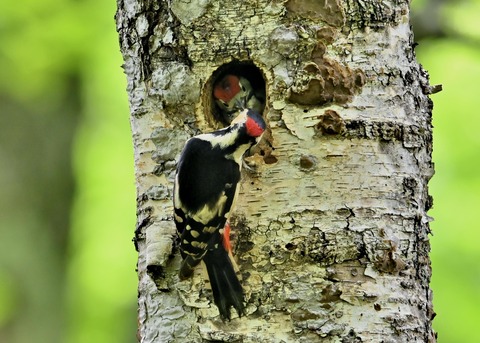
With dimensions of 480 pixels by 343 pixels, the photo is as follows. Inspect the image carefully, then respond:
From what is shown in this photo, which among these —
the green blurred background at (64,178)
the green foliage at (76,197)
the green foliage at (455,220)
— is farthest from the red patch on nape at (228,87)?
the green foliage at (76,197)

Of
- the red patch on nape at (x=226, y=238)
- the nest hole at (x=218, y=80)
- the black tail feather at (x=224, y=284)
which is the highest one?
the nest hole at (x=218, y=80)

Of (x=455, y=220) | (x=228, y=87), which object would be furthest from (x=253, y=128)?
(x=455, y=220)

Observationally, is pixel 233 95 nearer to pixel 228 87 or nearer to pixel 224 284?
pixel 228 87

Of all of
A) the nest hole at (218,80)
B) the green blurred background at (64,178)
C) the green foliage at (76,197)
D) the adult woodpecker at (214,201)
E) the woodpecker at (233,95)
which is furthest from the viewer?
the green foliage at (76,197)

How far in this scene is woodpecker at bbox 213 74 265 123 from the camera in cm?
320

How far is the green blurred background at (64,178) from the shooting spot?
7.58m

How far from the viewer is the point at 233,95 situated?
3346 millimetres

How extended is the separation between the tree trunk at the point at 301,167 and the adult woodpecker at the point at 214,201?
0.06 metres

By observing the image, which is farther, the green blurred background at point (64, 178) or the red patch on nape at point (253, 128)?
the green blurred background at point (64, 178)

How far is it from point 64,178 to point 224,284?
5.46 m

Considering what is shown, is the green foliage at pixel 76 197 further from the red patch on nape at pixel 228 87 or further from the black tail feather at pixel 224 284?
the black tail feather at pixel 224 284

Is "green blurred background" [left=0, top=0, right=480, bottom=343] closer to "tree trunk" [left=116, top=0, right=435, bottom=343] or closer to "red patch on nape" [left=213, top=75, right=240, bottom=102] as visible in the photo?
"red patch on nape" [left=213, top=75, right=240, bottom=102]

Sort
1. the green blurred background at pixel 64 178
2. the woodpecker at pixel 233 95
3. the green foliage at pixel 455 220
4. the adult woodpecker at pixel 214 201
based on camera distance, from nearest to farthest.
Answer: the adult woodpecker at pixel 214 201
the woodpecker at pixel 233 95
the green foliage at pixel 455 220
the green blurred background at pixel 64 178

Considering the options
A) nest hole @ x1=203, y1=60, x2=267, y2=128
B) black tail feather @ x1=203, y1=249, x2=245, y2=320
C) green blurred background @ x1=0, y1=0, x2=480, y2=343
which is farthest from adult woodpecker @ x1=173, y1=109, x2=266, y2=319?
green blurred background @ x1=0, y1=0, x2=480, y2=343
